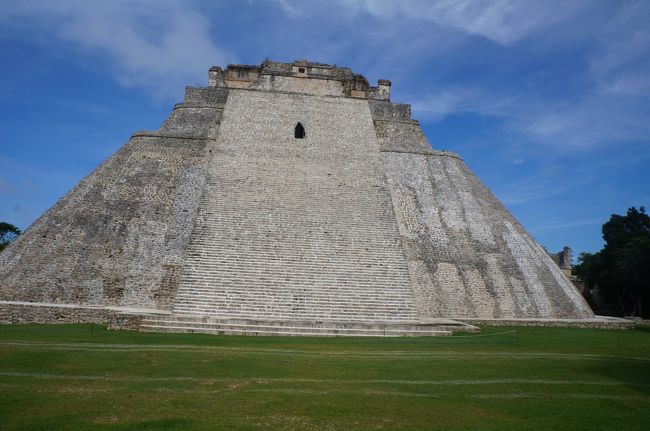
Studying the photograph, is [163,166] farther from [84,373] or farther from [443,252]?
[84,373]

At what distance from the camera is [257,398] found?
5676mm

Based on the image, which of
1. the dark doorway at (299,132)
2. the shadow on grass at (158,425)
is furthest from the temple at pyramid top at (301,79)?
the shadow on grass at (158,425)

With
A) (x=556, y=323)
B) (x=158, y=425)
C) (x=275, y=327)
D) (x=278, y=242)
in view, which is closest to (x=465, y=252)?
(x=556, y=323)

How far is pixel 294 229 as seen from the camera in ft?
51.0

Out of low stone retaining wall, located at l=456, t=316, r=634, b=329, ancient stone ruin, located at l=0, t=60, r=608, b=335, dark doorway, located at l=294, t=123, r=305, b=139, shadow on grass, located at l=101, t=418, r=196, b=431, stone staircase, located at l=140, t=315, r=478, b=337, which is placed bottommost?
shadow on grass, located at l=101, t=418, r=196, b=431

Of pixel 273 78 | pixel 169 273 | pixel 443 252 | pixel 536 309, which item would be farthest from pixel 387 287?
pixel 273 78

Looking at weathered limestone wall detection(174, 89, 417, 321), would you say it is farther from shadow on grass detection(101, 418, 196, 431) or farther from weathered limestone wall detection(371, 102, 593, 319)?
shadow on grass detection(101, 418, 196, 431)

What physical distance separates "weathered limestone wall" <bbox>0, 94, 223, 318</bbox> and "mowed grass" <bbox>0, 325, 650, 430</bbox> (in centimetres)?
305

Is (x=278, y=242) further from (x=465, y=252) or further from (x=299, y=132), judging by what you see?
(x=299, y=132)

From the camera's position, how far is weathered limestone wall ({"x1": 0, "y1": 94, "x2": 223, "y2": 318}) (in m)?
13.3

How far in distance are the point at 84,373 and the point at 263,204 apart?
9914 millimetres

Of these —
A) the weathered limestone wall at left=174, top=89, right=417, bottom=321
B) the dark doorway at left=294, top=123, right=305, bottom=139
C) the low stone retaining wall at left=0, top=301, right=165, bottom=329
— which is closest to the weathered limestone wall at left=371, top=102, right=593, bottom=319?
the weathered limestone wall at left=174, top=89, right=417, bottom=321

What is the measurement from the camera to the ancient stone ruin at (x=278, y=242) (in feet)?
42.4

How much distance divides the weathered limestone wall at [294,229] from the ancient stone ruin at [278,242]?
0.05 m
